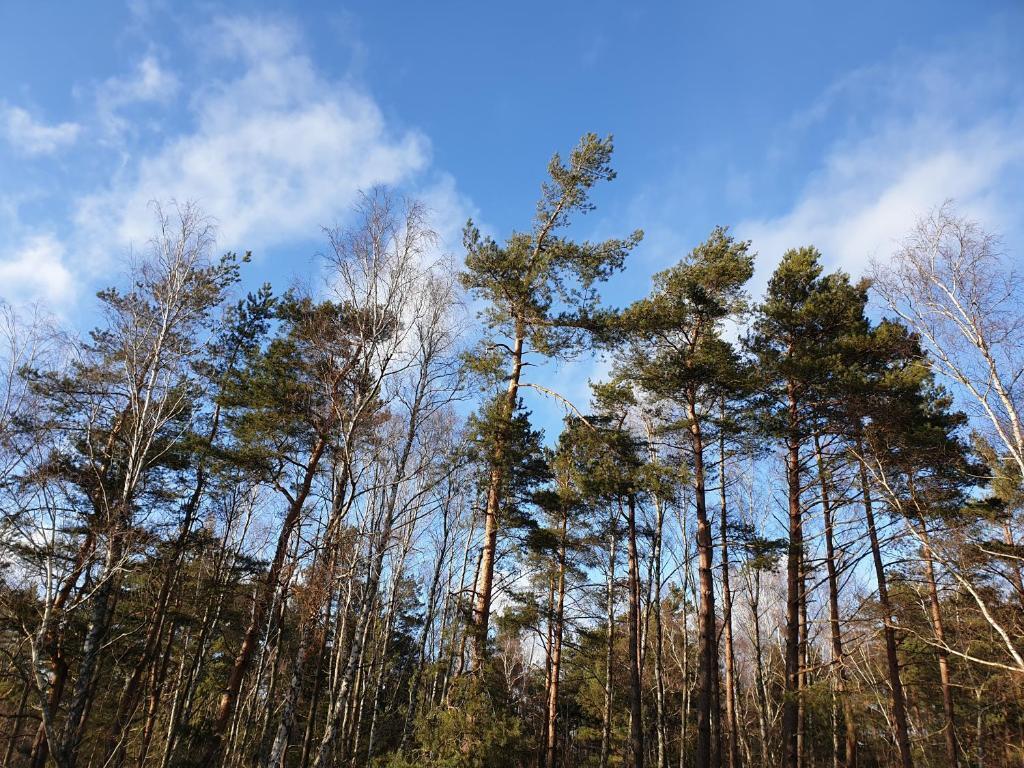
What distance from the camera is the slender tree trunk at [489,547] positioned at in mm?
9500

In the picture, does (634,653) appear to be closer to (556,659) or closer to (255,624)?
(556,659)

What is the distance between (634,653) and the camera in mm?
13570

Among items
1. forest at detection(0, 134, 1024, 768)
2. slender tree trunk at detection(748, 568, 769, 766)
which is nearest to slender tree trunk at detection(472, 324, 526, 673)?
forest at detection(0, 134, 1024, 768)

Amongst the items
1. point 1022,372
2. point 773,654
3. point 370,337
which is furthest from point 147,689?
point 773,654

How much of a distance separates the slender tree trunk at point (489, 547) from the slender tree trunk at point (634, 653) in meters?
5.03

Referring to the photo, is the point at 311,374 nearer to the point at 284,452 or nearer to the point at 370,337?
the point at 284,452

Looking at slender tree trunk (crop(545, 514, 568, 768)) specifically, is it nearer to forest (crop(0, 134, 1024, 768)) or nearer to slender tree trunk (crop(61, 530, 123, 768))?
forest (crop(0, 134, 1024, 768))

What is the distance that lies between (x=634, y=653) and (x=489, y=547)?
592 cm

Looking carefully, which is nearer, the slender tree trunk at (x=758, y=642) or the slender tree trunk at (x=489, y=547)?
the slender tree trunk at (x=489, y=547)

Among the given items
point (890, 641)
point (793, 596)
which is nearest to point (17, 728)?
point (793, 596)

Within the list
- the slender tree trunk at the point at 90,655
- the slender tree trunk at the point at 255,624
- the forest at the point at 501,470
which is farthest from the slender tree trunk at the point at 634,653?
the slender tree trunk at the point at 90,655

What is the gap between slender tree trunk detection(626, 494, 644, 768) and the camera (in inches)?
505

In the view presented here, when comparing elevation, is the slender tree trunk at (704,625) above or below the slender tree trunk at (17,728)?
above

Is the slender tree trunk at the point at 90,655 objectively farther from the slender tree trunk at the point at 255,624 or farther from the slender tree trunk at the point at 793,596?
the slender tree trunk at the point at 793,596
